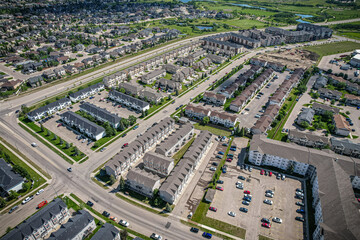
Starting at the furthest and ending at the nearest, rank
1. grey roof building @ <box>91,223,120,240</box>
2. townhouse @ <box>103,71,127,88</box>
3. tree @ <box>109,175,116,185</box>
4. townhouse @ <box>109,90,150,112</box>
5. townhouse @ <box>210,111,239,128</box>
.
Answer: townhouse @ <box>103,71,127,88</box>, townhouse @ <box>109,90,150,112</box>, townhouse @ <box>210,111,239,128</box>, tree @ <box>109,175,116,185</box>, grey roof building @ <box>91,223,120,240</box>

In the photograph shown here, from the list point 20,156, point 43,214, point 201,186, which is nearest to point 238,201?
point 201,186

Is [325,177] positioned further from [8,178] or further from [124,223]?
[8,178]

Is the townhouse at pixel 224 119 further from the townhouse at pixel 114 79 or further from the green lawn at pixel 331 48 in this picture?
the green lawn at pixel 331 48

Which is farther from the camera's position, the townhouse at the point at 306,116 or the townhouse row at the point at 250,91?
the townhouse row at the point at 250,91

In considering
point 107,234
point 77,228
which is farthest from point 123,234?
point 77,228

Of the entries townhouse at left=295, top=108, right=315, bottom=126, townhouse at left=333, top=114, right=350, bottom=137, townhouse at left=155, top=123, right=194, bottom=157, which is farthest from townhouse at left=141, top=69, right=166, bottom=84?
townhouse at left=333, top=114, right=350, bottom=137

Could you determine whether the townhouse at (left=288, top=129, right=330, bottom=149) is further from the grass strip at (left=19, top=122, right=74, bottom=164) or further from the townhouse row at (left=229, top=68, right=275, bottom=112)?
the grass strip at (left=19, top=122, right=74, bottom=164)

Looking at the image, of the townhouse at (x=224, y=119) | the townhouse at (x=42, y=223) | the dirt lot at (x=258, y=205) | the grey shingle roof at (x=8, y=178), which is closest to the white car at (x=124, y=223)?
the townhouse at (x=42, y=223)

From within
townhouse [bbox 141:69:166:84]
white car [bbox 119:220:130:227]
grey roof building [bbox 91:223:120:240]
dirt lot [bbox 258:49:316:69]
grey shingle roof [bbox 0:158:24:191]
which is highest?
dirt lot [bbox 258:49:316:69]
